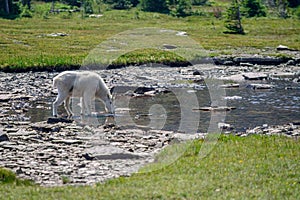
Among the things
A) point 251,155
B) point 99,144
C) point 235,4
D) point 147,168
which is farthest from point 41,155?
point 235,4

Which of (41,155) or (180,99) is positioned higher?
(41,155)

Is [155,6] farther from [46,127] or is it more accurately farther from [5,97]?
[46,127]

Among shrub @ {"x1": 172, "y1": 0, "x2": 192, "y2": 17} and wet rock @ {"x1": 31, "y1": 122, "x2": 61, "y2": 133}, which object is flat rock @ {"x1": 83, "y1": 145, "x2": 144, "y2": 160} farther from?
shrub @ {"x1": 172, "y1": 0, "x2": 192, "y2": 17}

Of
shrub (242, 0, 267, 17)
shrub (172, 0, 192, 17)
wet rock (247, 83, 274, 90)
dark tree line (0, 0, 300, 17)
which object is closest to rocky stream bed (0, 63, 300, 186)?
wet rock (247, 83, 274, 90)

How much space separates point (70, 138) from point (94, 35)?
52801 mm

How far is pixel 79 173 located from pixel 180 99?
56.7ft

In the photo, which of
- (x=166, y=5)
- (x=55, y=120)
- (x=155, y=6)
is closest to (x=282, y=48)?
(x=55, y=120)

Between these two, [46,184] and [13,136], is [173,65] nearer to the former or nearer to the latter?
[13,136]

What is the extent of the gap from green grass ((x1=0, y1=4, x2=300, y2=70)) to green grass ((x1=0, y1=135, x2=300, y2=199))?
2800 cm

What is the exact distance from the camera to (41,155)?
A: 16516mm

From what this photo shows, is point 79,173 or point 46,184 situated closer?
point 46,184

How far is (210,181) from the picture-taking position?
12836 mm

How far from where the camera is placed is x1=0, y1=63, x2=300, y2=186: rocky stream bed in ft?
48.7

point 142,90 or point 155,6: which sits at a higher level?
point 142,90
